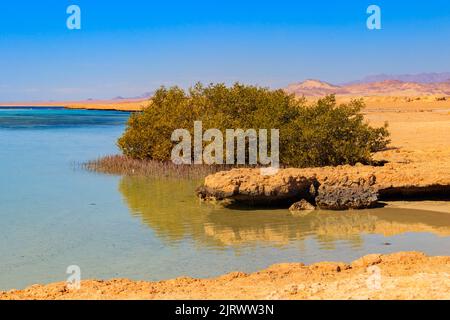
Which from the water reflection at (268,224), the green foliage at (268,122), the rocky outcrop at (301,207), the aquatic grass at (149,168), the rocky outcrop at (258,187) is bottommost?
the water reflection at (268,224)

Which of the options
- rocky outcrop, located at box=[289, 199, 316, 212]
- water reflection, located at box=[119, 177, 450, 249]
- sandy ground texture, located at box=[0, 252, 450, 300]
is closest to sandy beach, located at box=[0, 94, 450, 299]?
sandy ground texture, located at box=[0, 252, 450, 300]

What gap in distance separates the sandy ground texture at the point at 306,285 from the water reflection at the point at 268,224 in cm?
210

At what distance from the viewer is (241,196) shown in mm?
15117

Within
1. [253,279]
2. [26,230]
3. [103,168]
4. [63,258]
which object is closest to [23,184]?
[103,168]

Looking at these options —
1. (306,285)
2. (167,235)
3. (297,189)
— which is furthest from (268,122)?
(306,285)

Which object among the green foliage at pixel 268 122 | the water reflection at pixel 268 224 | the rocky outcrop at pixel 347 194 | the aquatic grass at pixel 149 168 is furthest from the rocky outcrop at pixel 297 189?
the aquatic grass at pixel 149 168

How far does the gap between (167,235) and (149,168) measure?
34.4 ft

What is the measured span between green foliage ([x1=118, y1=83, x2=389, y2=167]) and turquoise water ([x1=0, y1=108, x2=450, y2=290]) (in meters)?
4.33

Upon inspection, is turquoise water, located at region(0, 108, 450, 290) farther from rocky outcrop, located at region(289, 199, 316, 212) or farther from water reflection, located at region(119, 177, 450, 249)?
rocky outcrop, located at region(289, 199, 316, 212)

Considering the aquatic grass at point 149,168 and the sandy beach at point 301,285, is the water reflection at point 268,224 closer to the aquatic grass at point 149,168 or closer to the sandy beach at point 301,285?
the sandy beach at point 301,285

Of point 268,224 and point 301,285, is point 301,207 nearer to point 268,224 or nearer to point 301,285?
point 268,224

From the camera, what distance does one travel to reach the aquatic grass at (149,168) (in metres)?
21.5

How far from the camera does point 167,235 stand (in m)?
12.5

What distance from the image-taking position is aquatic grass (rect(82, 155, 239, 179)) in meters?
21.5
